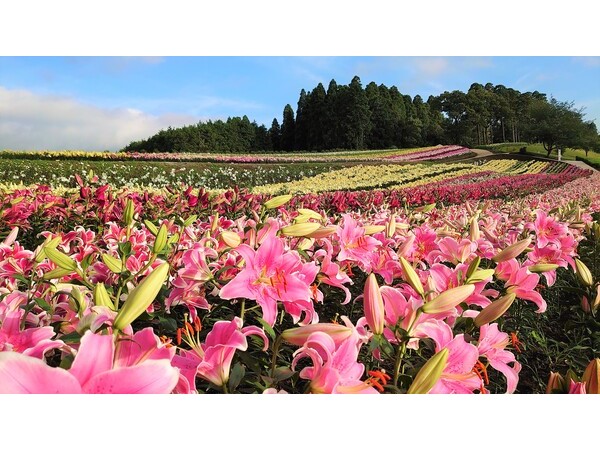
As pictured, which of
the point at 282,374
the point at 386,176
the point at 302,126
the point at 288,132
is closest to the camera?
the point at 282,374

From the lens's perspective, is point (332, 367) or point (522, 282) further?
point (522, 282)

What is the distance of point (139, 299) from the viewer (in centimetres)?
32

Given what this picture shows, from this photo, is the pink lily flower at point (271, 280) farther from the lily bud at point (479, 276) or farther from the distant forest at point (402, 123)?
the distant forest at point (402, 123)

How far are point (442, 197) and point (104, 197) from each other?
2.77 meters

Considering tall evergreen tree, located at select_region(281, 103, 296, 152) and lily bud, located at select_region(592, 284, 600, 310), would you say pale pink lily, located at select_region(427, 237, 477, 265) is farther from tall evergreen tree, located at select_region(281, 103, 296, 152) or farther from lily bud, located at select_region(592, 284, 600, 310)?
tall evergreen tree, located at select_region(281, 103, 296, 152)

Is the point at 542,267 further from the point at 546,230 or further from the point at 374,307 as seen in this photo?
the point at 374,307

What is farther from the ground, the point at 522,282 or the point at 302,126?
the point at 302,126

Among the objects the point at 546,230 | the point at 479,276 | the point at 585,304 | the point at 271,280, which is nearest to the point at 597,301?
the point at 585,304

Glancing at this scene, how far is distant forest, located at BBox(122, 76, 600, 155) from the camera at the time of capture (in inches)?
62.6

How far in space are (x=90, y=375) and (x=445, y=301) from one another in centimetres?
29

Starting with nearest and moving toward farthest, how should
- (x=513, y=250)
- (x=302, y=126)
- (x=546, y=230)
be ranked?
(x=513, y=250) < (x=546, y=230) < (x=302, y=126)
